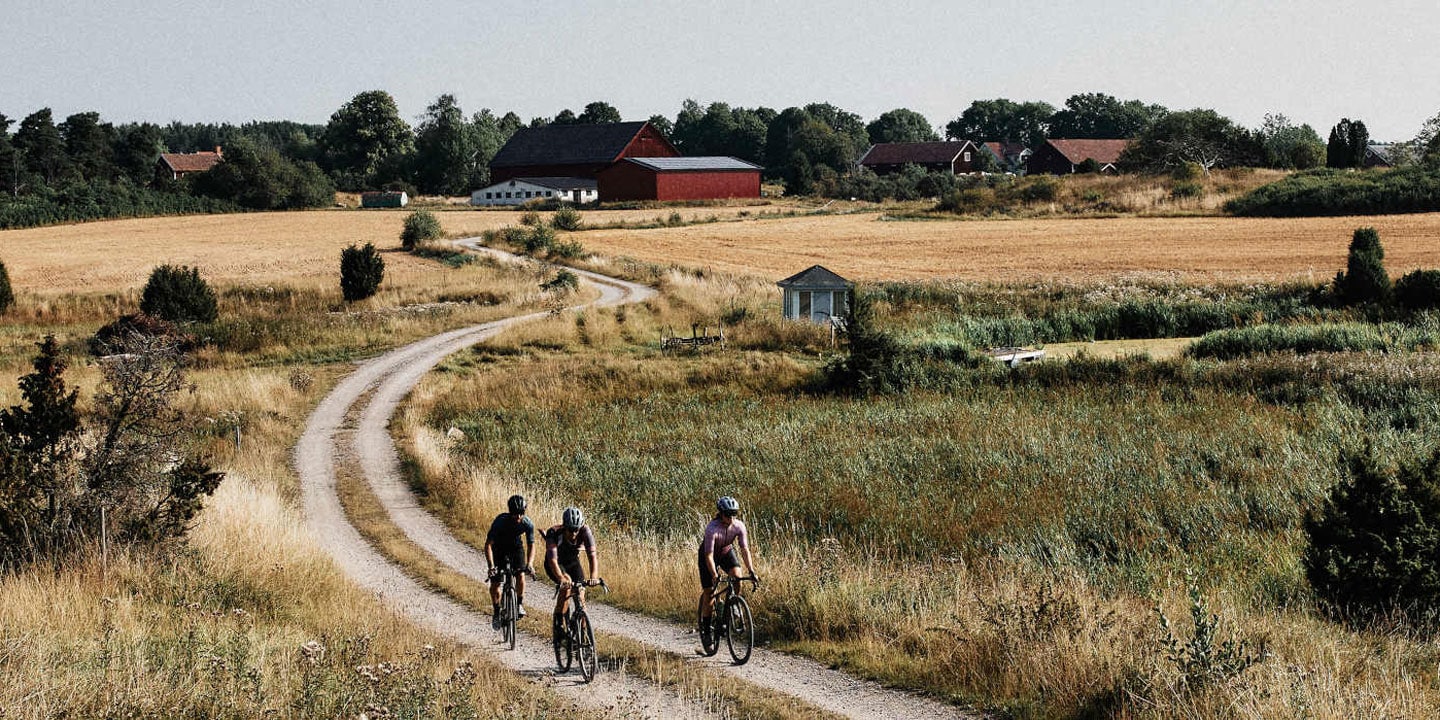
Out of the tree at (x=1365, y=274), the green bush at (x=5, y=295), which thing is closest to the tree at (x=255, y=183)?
the green bush at (x=5, y=295)

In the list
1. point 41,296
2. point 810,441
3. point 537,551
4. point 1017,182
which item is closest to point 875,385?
point 810,441

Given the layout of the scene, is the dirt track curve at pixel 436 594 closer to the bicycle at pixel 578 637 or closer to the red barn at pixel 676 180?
the bicycle at pixel 578 637

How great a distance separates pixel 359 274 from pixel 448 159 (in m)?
87.6

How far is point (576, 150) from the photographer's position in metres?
123

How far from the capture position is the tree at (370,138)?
13462 centimetres

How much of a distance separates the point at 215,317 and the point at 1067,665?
3782 cm

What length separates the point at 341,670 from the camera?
10297 mm

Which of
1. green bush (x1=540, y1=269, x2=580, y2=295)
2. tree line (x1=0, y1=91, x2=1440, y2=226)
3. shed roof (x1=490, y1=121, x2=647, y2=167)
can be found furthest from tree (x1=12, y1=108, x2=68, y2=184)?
green bush (x1=540, y1=269, x2=580, y2=295)

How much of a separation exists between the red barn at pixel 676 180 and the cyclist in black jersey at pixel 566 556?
10048 cm

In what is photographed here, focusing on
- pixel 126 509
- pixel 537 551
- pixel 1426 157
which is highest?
pixel 1426 157

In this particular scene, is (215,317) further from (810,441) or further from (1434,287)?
(1434,287)

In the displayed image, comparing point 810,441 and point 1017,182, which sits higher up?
point 1017,182

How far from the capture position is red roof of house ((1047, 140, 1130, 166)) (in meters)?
128

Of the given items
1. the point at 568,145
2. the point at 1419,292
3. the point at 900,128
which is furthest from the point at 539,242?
the point at 900,128
